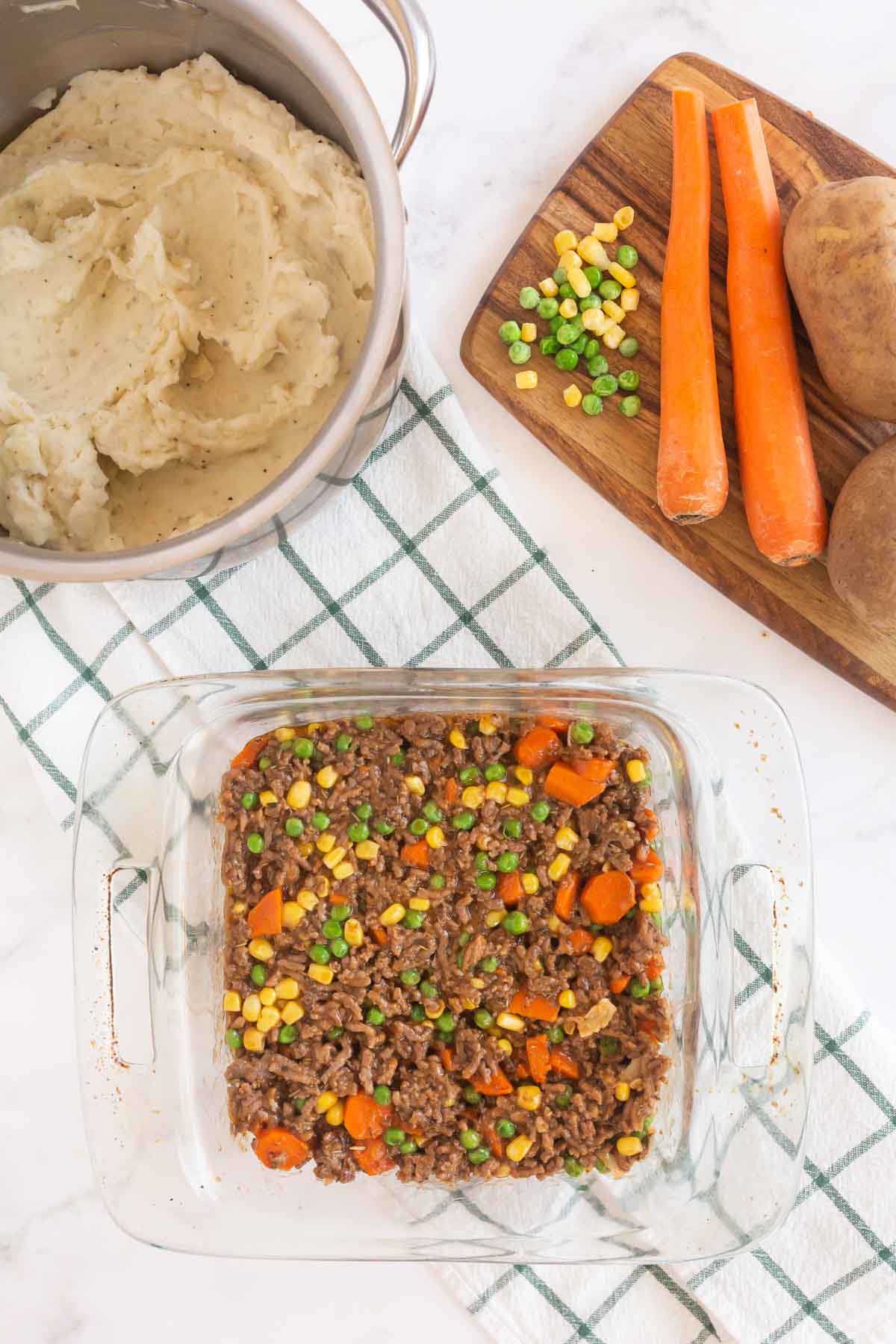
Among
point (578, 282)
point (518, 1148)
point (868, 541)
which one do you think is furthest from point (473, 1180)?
point (578, 282)

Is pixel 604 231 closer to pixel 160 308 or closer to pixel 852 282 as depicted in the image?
pixel 852 282

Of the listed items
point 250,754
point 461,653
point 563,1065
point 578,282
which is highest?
point 578,282

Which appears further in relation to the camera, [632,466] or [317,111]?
[632,466]

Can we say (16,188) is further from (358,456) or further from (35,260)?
(358,456)

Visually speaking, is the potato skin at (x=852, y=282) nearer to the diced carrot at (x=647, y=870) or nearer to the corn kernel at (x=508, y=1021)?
the diced carrot at (x=647, y=870)

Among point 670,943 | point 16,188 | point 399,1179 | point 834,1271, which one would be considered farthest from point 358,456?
point 834,1271

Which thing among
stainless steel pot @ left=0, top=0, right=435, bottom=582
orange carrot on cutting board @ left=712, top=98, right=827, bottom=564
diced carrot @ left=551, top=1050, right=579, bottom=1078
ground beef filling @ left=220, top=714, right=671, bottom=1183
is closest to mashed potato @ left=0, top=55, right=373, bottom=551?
stainless steel pot @ left=0, top=0, right=435, bottom=582
